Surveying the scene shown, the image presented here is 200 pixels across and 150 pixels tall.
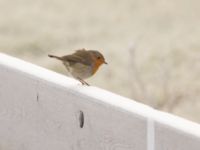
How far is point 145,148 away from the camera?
4.84 m

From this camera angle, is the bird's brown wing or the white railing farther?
the bird's brown wing

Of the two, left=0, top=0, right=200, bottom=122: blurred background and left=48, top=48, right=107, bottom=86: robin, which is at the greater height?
left=48, top=48, right=107, bottom=86: robin

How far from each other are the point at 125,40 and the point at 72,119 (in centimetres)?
779

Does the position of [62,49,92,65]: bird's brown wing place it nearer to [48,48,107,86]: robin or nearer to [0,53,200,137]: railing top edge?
[48,48,107,86]: robin

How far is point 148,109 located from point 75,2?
1026 cm

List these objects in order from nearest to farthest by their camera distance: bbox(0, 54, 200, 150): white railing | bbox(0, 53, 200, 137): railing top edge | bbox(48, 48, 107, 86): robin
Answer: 1. bbox(0, 53, 200, 137): railing top edge
2. bbox(0, 54, 200, 150): white railing
3. bbox(48, 48, 107, 86): robin

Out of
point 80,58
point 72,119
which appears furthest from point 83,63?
point 72,119

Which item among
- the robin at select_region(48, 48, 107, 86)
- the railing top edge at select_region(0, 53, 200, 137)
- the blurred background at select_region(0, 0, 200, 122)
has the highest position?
the railing top edge at select_region(0, 53, 200, 137)

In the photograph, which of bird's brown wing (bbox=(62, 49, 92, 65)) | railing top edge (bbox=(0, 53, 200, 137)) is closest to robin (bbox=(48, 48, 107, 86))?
bird's brown wing (bbox=(62, 49, 92, 65))

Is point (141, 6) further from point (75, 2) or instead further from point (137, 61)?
point (137, 61)

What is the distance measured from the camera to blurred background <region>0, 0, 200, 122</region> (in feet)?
35.8

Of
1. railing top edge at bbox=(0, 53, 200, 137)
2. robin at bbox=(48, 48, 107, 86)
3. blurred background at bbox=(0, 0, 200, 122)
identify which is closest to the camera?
railing top edge at bbox=(0, 53, 200, 137)

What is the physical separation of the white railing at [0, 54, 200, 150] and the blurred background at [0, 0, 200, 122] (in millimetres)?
3757

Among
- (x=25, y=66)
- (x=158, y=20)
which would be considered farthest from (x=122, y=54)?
(x=25, y=66)
